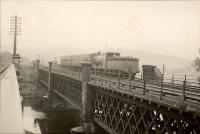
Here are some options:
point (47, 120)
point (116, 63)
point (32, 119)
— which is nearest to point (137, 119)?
point (116, 63)

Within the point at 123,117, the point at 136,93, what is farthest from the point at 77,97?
the point at 136,93

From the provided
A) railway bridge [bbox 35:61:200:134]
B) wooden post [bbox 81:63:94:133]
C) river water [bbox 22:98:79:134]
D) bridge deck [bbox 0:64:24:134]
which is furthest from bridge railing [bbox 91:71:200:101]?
river water [bbox 22:98:79:134]

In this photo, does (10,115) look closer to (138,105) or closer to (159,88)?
(159,88)

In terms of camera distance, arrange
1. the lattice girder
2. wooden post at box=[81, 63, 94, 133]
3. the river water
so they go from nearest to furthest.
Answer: the lattice girder → wooden post at box=[81, 63, 94, 133] → the river water

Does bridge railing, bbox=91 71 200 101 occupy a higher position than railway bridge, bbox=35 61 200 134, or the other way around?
bridge railing, bbox=91 71 200 101

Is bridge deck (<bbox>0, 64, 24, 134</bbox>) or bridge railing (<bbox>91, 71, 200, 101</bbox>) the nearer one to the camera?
bridge deck (<bbox>0, 64, 24, 134</bbox>)

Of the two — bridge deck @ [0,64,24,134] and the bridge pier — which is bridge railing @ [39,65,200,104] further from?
bridge deck @ [0,64,24,134]
